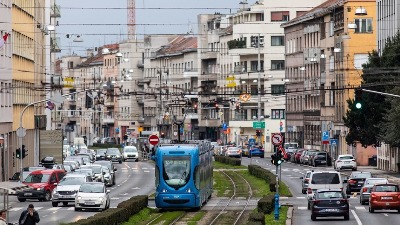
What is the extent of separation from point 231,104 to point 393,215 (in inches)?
4772

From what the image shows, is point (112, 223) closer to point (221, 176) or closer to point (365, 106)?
point (221, 176)

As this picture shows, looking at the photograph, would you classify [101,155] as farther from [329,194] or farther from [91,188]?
[329,194]

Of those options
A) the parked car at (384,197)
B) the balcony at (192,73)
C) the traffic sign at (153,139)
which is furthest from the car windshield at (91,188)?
the balcony at (192,73)

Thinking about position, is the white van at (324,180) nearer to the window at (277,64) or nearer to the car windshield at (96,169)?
the car windshield at (96,169)

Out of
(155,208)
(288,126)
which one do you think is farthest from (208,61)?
(155,208)

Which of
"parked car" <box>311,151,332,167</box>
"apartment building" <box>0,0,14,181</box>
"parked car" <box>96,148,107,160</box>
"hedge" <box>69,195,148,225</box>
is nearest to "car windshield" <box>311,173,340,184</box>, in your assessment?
"hedge" <box>69,195,148,225</box>

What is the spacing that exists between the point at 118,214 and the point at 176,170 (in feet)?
37.1

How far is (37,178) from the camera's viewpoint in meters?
74.3

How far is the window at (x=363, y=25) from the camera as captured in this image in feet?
438

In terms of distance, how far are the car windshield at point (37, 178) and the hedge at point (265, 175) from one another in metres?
13.1

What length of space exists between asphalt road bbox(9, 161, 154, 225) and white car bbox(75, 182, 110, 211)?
436 mm

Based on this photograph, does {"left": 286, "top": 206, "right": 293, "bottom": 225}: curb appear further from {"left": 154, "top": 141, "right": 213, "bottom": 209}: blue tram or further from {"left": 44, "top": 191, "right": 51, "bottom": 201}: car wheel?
{"left": 44, "top": 191, "right": 51, "bottom": 201}: car wheel

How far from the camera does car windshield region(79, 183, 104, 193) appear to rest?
6306 centimetres

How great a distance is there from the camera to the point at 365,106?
10938 cm
